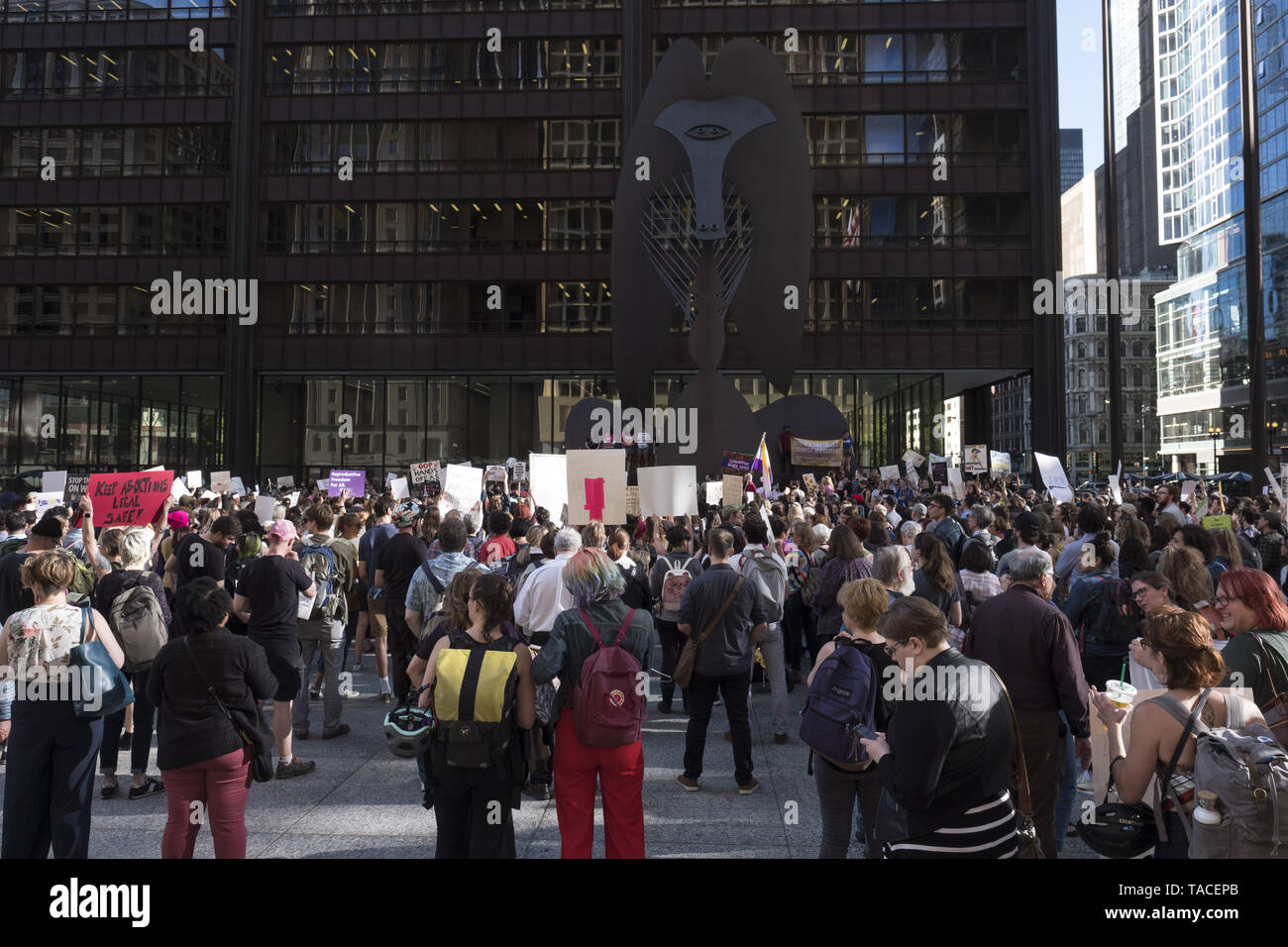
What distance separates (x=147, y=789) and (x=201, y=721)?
264 cm

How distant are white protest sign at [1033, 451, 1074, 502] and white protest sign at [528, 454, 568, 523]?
7.04 metres

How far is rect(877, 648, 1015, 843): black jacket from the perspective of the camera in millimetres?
Answer: 3355

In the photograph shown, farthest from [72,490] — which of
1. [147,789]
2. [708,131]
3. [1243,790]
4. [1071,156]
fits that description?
[1071,156]

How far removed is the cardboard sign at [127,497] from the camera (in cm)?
838

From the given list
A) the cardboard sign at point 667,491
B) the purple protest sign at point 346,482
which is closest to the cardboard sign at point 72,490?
the purple protest sign at point 346,482

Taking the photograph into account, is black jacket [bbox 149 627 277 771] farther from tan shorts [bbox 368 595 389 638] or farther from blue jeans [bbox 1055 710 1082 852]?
tan shorts [bbox 368 595 389 638]

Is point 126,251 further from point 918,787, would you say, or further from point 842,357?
point 918,787

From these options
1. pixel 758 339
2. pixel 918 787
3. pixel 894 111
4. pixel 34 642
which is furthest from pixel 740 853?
pixel 894 111

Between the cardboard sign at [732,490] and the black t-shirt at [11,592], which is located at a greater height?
the cardboard sign at [732,490]

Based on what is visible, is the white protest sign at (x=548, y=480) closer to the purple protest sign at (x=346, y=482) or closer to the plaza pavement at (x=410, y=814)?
the plaza pavement at (x=410, y=814)

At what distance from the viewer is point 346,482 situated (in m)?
16.5

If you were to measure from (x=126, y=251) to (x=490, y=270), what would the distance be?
49.3 feet

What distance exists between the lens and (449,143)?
126 feet

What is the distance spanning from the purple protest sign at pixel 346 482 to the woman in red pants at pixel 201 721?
11.5m
